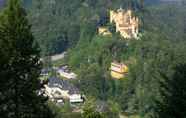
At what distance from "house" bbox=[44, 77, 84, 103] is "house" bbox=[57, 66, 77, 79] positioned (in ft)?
10.5

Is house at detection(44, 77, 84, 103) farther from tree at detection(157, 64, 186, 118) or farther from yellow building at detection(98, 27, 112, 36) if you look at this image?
tree at detection(157, 64, 186, 118)

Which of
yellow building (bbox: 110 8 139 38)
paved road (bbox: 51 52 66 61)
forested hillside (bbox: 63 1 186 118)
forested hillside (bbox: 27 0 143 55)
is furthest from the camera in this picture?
forested hillside (bbox: 27 0 143 55)

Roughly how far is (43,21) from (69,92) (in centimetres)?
3400

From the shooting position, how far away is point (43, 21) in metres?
75.4

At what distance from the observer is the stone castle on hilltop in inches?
2291

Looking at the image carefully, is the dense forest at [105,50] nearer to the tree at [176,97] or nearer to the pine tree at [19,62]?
the pine tree at [19,62]

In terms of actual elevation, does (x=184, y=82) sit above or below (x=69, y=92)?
above

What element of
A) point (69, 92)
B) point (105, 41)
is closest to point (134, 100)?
point (69, 92)

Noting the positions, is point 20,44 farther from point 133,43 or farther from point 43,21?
point 43,21

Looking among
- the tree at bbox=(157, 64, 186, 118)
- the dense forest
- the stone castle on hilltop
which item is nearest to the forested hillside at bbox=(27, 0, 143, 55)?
the dense forest

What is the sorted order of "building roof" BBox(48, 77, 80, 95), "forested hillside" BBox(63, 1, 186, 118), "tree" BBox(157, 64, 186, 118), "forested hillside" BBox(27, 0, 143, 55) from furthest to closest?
1. "forested hillside" BBox(27, 0, 143, 55)
2. "building roof" BBox(48, 77, 80, 95)
3. "forested hillside" BBox(63, 1, 186, 118)
4. "tree" BBox(157, 64, 186, 118)

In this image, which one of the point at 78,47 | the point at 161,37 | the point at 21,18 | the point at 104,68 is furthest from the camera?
the point at 78,47

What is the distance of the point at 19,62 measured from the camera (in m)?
10.9

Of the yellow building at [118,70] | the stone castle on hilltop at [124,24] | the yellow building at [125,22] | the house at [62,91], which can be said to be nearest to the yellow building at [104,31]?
the stone castle on hilltop at [124,24]
